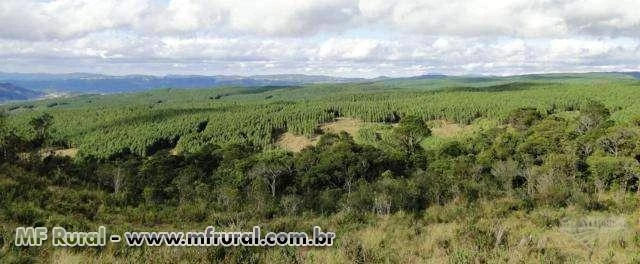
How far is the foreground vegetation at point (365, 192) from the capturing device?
415 inches

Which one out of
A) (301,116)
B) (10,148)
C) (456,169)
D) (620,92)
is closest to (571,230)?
(456,169)

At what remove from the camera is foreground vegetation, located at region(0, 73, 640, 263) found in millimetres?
10531

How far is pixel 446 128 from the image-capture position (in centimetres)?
16038

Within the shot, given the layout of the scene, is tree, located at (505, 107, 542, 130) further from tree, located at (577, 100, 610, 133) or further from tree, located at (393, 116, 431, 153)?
tree, located at (393, 116, 431, 153)

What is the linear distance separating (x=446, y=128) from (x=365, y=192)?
12470 cm

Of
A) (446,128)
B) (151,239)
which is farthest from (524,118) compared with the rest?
(151,239)

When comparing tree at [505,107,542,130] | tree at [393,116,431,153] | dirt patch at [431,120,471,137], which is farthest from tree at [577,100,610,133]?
dirt patch at [431,120,471,137]

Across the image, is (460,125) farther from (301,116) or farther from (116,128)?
(116,128)

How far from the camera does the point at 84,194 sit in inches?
909

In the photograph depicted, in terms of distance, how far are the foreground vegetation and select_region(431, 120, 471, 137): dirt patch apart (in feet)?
17.5

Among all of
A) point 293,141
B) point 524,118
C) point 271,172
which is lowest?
point 293,141

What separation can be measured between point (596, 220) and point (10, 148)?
181ft

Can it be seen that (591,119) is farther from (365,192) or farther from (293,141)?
(365,192)

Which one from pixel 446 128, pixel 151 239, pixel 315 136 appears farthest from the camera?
pixel 315 136
